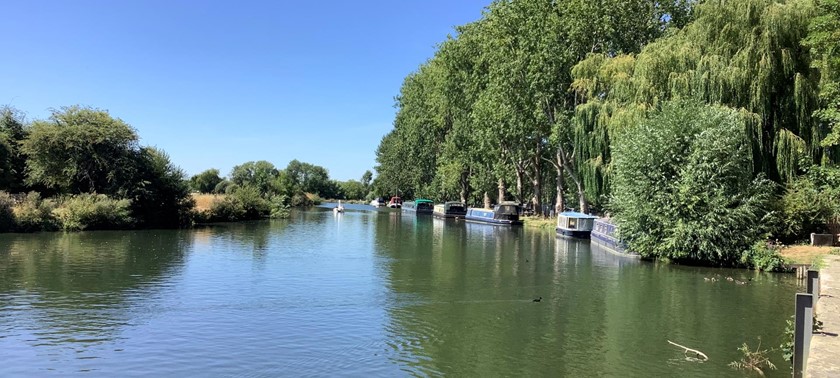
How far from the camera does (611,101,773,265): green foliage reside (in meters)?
20.2

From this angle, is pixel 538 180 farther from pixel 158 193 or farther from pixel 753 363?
pixel 753 363

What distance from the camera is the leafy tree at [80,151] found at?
35.7 m

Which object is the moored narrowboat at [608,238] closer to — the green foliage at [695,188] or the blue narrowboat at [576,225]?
the blue narrowboat at [576,225]

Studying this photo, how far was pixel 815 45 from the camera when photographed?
18375 mm

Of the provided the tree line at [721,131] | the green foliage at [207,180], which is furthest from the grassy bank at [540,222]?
the green foliage at [207,180]

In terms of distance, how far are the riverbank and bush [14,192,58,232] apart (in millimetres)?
35620

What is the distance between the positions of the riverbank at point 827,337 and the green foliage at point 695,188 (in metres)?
7.81

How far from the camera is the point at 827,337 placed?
763cm

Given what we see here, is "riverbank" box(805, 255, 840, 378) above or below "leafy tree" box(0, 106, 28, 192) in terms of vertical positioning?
below

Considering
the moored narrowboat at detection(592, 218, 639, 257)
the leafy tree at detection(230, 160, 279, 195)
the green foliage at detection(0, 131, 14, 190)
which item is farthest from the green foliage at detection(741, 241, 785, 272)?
the leafy tree at detection(230, 160, 279, 195)

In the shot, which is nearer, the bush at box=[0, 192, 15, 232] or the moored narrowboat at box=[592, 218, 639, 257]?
the moored narrowboat at box=[592, 218, 639, 257]

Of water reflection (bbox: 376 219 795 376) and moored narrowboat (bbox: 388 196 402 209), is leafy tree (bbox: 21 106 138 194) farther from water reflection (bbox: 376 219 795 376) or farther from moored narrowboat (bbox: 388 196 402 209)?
moored narrowboat (bbox: 388 196 402 209)

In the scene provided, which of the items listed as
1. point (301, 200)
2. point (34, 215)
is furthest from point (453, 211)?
point (301, 200)

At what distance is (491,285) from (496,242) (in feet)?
50.4
